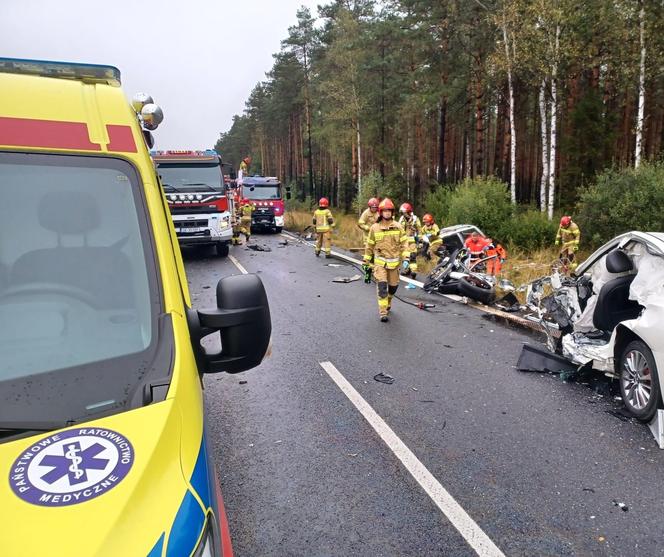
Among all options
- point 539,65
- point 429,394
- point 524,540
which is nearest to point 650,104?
point 539,65

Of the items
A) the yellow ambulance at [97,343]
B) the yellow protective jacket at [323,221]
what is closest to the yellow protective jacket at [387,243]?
the yellow ambulance at [97,343]

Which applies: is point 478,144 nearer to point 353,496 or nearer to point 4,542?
point 353,496

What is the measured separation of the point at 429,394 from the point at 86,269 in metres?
3.82

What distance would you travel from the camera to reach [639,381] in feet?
14.0

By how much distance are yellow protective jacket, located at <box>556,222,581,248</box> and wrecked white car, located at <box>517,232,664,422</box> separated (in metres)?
8.25

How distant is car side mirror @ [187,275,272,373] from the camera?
1856 mm

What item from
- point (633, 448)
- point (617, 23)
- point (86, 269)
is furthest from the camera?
point (617, 23)

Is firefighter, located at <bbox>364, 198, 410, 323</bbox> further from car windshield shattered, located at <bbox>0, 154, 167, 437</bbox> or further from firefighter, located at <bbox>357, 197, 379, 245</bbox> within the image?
car windshield shattered, located at <bbox>0, 154, 167, 437</bbox>

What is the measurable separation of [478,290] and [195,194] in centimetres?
879

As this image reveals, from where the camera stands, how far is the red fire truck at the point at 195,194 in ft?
46.1

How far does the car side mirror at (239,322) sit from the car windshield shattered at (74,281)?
0.21 m

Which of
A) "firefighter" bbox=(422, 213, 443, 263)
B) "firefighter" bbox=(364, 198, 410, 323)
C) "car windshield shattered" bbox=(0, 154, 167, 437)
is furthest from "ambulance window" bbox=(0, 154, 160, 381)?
"firefighter" bbox=(422, 213, 443, 263)

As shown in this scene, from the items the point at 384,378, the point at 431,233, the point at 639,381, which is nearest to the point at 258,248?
the point at 431,233

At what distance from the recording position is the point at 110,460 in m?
1.31
